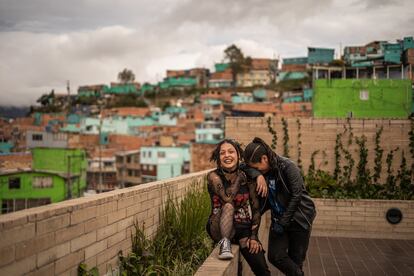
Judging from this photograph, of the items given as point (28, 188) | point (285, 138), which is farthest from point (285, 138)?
point (28, 188)

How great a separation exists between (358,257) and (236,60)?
9826 cm

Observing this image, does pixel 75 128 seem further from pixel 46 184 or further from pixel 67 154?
pixel 46 184

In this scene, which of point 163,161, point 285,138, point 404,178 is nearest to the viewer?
point 404,178

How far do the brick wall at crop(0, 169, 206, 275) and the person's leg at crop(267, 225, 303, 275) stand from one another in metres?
1.76

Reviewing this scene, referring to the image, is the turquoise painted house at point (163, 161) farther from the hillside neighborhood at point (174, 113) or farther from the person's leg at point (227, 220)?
the person's leg at point (227, 220)

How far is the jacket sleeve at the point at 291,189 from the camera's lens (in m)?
4.00

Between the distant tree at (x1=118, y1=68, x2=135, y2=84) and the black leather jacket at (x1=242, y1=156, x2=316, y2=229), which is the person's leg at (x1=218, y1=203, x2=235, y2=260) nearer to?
the black leather jacket at (x1=242, y1=156, x2=316, y2=229)

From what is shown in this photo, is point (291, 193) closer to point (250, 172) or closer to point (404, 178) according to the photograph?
point (250, 172)

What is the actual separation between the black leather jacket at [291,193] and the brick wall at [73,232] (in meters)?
1.62

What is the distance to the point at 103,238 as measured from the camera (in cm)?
439

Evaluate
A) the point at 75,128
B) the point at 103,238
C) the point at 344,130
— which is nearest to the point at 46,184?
the point at 344,130

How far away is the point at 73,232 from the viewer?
3.81 meters

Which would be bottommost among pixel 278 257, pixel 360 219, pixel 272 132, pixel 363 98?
pixel 360 219

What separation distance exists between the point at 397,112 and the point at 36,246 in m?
20.2
